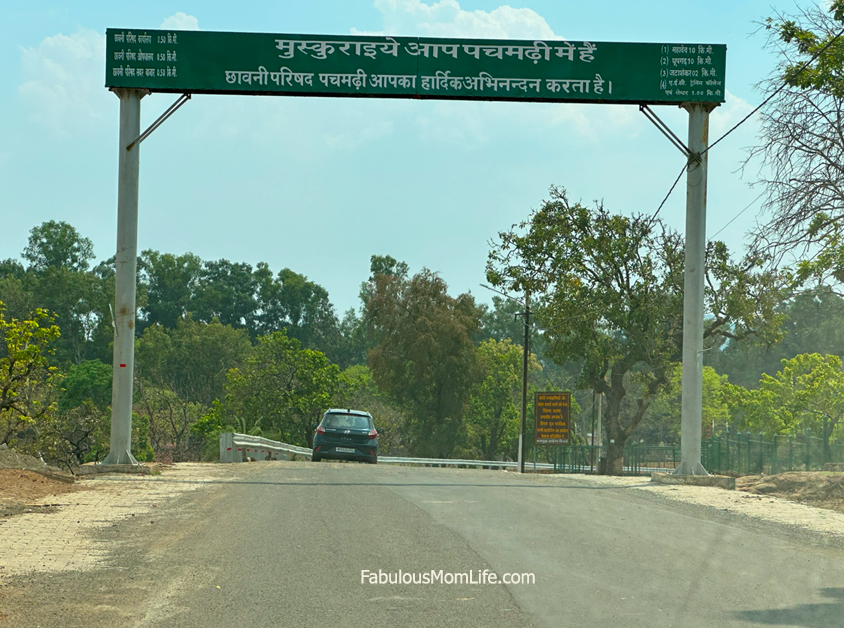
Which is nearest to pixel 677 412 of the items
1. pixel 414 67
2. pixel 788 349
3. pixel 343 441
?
pixel 788 349

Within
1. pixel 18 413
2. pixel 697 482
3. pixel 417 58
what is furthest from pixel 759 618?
pixel 18 413

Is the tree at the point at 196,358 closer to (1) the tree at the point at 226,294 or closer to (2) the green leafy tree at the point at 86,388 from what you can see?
(2) the green leafy tree at the point at 86,388

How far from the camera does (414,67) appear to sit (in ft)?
59.6

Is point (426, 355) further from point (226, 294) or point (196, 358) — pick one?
point (226, 294)

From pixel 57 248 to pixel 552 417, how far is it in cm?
7162

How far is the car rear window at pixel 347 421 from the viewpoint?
2544cm

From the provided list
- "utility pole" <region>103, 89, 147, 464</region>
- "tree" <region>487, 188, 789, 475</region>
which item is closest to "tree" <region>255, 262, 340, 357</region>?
"tree" <region>487, 188, 789, 475</region>

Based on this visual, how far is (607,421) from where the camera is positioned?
39344mm

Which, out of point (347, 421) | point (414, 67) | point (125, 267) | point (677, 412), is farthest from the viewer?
point (677, 412)

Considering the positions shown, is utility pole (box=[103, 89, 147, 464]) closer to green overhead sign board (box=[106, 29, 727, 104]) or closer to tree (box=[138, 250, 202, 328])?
green overhead sign board (box=[106, 29, 727, 104])

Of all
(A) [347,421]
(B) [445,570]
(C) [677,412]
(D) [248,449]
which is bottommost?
(C) [677,412]

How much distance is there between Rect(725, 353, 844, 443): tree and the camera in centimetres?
5334

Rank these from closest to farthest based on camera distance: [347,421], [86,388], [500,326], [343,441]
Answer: [343,441] < [347,421] < [86,388] < [500,326]

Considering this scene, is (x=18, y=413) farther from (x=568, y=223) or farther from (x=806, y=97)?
(x=568, y=223)
